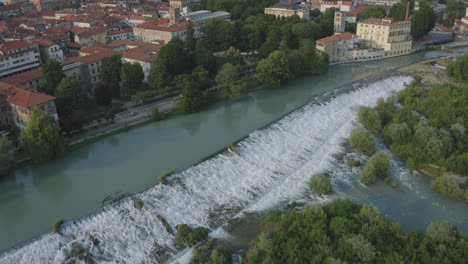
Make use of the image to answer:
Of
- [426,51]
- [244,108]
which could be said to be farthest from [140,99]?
[426,51]

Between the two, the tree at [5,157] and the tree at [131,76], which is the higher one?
the tree at [131,76]

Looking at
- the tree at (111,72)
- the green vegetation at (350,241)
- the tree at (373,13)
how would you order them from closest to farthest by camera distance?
the green vegetation at (350,241)
the tree at (111,72)
the tree at (373,13)

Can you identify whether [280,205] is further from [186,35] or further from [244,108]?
[186,35]

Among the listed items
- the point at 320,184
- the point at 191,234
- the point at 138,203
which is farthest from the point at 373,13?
the point at 191,234

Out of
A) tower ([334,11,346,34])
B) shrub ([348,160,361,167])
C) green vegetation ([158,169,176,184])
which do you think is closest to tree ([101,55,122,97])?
green vegetation ([158,169,176,184])

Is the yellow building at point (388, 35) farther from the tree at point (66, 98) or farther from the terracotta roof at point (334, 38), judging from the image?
the tree at point (66, 98)

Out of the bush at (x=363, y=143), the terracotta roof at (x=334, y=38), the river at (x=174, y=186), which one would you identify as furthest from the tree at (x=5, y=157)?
the terracotta roof at (x=334, y=38)
